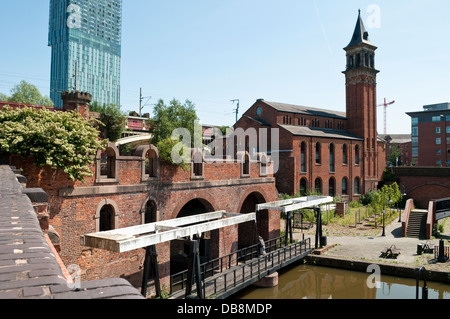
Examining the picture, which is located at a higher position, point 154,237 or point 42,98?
point 42,98

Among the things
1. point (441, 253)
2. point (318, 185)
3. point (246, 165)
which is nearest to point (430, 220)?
point (441, 253)

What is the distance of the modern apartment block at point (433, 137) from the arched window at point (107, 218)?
67461 mm

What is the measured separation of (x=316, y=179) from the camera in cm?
3972

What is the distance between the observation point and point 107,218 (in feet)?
44.2

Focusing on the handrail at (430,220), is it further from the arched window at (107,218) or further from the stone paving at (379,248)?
the arched window at (107,218)

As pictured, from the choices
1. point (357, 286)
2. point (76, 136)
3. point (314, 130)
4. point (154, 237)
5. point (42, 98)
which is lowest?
point (357, 286)

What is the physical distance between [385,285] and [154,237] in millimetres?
13554

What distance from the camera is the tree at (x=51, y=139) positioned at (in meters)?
10.4

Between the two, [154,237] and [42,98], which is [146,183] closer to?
[154,237]

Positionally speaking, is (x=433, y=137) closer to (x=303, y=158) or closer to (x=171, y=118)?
(x=303, y=158)

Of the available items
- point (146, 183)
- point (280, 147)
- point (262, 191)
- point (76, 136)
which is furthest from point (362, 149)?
point (76, 136)

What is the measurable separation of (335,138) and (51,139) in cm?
3629

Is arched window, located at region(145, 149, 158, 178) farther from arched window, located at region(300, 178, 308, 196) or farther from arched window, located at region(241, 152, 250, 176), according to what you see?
arched window, located at region(300, 178, 308, 196)

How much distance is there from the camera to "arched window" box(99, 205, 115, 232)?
43.9 ft
